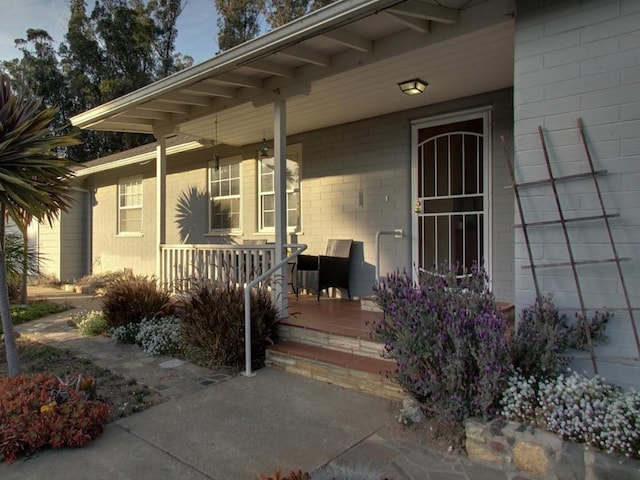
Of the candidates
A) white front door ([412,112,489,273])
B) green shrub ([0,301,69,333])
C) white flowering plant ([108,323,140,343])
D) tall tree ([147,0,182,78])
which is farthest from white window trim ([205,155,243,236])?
tall tree ([147,0,182,78])

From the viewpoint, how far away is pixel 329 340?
184 inches

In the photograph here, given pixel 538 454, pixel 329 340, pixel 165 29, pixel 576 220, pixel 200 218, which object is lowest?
pixel 538 454

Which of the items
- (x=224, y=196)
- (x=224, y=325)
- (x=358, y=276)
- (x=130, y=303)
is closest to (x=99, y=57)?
(x=224, y=196)

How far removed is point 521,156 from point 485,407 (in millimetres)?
1883

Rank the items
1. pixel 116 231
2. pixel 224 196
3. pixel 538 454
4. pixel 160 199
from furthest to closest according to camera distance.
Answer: pixel 116 231, pixel 224 196, pixel 160 199, pixel 538 454

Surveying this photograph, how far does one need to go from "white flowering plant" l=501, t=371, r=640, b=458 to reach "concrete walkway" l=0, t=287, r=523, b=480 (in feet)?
1.29

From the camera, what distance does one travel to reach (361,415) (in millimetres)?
3555

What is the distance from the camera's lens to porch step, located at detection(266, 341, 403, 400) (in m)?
3.91

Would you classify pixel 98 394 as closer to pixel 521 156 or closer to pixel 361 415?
pixel 361 415

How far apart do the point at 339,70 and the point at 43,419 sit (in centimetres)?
405

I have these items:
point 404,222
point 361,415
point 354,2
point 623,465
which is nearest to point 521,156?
point 354,2

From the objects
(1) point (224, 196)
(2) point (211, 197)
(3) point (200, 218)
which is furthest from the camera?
(3) point (200, 218)

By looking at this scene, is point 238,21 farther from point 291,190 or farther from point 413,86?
point 413,86

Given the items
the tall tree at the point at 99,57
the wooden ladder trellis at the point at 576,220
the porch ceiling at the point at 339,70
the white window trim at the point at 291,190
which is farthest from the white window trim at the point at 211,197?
the tall tree at the point at 99,57
